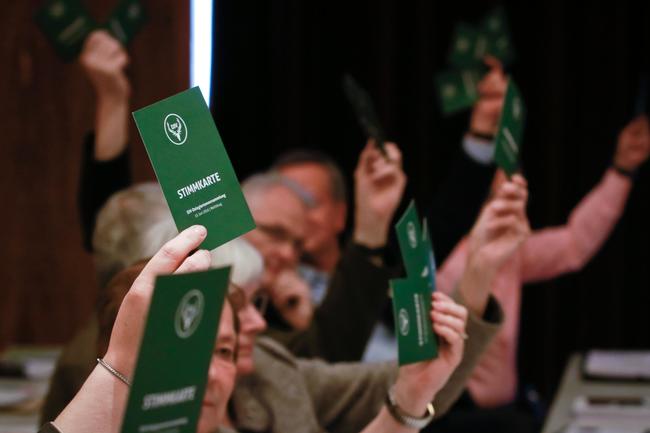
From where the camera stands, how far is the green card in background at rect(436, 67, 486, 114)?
376 centimetres

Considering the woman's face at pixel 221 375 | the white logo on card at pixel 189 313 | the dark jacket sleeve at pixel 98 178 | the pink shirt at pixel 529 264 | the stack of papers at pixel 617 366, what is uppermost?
the white logo on card at pixel 189 313

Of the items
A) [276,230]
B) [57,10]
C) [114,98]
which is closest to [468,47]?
[276,230]

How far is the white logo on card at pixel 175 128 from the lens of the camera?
1.39m

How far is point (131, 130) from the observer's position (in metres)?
A: 3.82

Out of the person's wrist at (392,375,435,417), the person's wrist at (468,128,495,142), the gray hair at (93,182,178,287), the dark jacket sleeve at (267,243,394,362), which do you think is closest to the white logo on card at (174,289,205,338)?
the person's wrist at (392,375,435,417)

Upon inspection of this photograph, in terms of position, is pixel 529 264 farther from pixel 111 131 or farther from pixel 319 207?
pixel 111 131

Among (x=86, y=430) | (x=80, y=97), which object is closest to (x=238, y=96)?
(x=80, y=97)

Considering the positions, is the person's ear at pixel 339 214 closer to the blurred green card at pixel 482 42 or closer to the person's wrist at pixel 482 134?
the blurred green card at pixel 482 42

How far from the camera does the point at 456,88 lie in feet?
12.7

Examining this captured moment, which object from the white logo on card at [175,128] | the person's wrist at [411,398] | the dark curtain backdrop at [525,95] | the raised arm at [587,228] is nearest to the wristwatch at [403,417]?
the person's wrist at [411,398]

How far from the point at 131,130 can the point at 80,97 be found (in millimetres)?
479

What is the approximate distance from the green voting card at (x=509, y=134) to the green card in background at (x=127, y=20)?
1.25 m

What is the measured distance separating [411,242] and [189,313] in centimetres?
73

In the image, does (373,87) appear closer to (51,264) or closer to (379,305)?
(51,264)
